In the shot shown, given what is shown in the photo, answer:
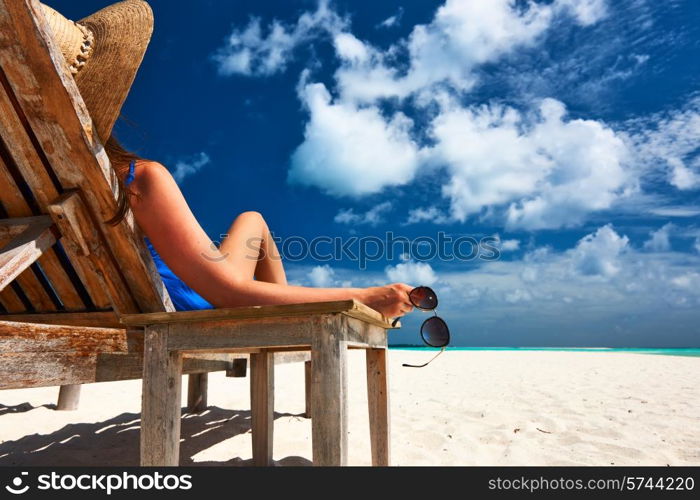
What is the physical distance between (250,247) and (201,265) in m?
0.29

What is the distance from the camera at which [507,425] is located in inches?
152

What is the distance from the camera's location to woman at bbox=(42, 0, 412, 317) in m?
1.74

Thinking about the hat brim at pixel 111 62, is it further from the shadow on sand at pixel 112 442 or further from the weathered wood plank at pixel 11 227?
the shadow on sand at pixel 112 442

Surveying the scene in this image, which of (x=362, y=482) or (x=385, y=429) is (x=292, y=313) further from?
(x=385, y=429)

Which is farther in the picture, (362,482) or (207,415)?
(207,415)

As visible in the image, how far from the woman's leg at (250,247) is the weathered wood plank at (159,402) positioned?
41 centimetres

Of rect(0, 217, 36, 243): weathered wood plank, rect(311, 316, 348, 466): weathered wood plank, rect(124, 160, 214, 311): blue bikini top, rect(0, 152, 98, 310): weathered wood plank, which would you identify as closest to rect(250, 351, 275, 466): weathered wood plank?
rect(124, 160, 214, 311): blue bikini top

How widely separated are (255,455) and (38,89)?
217cm

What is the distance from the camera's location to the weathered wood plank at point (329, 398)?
136cm

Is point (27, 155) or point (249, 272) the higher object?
point (27, 155)

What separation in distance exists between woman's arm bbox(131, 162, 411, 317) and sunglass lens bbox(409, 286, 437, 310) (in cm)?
3

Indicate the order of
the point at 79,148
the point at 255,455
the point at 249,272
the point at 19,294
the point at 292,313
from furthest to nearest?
1. the point at 255,455
2. the point at 19,294
3. the point at 249,272
4. the point at 79,148
5. the point at 292,313

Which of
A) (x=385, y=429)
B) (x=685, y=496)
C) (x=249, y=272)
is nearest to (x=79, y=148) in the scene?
(x=249, y=272)

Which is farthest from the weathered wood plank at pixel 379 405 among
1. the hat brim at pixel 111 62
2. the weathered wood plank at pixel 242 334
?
the hat brim at pixel 111 62
